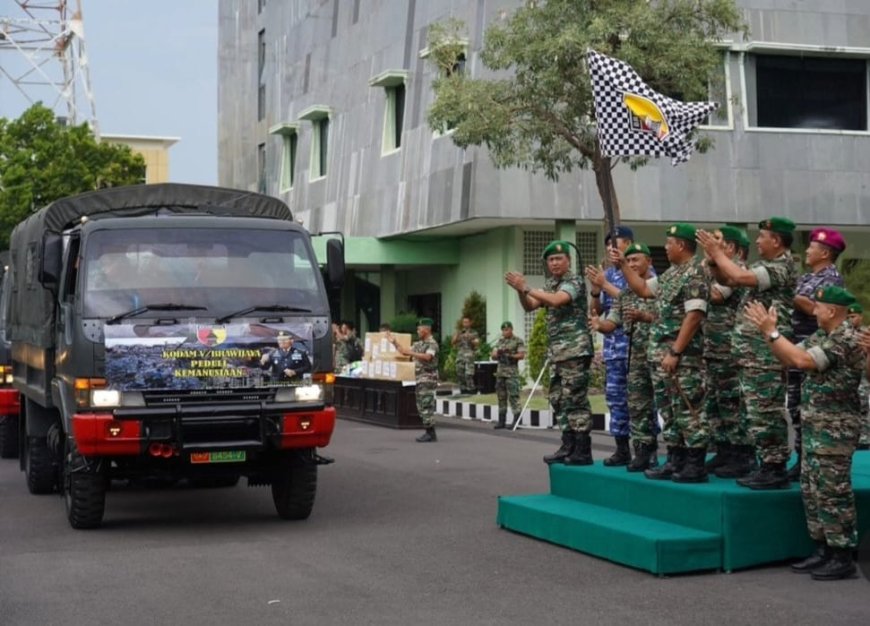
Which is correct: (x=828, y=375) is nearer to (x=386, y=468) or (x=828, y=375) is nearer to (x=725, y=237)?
(x=725, y=237)

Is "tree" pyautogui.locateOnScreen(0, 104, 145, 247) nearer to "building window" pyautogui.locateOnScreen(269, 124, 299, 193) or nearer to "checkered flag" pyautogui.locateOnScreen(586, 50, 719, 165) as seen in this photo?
"building window" pyautogui.locateOnScreen(269, 124, 299, 193)

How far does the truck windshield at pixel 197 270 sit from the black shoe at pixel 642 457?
285 cm

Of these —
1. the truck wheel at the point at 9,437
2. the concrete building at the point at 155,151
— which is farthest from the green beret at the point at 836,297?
the concrete building at the point at 155,151

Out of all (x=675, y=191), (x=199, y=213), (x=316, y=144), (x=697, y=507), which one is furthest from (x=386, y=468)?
(x=316, y=144)

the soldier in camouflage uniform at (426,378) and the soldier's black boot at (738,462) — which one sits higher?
the soldier in camouflage uniform at (426,378)

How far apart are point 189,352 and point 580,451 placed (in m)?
3.28

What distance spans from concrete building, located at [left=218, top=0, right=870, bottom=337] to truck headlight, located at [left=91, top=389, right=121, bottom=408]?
57.3 feet

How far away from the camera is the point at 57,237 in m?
11.3

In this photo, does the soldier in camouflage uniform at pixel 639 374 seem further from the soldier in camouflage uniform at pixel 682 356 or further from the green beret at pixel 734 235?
the green beret at pixel 734 235

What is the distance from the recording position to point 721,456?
995 cm

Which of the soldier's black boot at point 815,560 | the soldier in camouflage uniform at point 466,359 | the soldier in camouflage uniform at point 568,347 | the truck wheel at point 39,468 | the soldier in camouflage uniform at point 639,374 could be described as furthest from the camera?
the soldier in camouflage uniform at point 466,359

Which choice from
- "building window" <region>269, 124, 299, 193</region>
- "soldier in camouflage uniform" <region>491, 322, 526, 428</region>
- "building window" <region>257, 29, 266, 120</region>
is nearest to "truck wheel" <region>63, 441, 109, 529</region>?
"soldier in camouflage uniform" <region>491, 322, 526, 428</region>

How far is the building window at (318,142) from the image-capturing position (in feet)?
138

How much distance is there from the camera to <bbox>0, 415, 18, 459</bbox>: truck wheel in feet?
56.2
